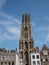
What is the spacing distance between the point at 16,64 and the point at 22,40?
32364mm

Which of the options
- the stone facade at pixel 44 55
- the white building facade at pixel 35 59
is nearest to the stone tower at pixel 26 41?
the white building facade at pixel 35 59

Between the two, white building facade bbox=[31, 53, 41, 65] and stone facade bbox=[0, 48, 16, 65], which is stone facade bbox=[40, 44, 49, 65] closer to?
white building facade bbox=[31, 53, 41, 65]

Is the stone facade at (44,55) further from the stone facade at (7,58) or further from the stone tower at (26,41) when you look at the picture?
the stone facade at (7,58)

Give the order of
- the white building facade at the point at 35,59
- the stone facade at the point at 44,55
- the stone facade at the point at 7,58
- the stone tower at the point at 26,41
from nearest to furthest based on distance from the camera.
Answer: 1. the stone facade at the point at 7,58
2. the stone facade at the point at 44,55
3. the white building facade at the point at 35,59
4. the stone tower at the point at 26,41

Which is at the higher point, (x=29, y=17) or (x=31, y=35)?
(x=29, y=17)

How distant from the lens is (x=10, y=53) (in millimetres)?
101938

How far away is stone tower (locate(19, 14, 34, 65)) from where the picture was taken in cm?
12388

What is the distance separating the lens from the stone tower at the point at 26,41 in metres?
124

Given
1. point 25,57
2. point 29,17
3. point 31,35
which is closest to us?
point 25,57

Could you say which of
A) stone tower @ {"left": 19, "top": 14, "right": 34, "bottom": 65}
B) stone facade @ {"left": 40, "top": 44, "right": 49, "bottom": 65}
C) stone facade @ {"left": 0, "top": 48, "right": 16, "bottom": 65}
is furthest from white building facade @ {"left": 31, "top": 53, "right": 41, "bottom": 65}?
stone tower @ {"left": 19, "top": 14, "right": 34, "bottom": 65}

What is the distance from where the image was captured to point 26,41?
131 m

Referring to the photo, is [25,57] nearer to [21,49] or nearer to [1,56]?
[21,49]

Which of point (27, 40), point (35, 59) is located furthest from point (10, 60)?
point (27, 40)

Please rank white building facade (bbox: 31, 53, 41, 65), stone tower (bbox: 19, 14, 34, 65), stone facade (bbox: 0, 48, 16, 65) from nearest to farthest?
stone facade (bbox: 0, 48, 16, 65), white building facade (bbox: 31, 53, 41, 65), stone tower (bbox: 19, 14, 34, 65)
